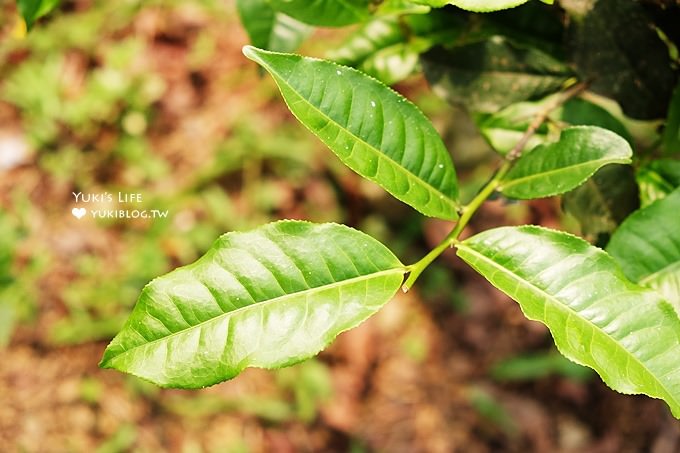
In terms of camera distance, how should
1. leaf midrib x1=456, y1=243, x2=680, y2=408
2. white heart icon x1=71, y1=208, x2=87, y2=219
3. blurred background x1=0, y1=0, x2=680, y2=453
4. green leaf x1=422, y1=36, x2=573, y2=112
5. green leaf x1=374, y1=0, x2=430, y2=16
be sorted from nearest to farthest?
1. leaf midrib x1=456, y1=243, x2=680, y2=408
2. green leaf x1=374, y1=0, x2=430, y2=16
3. green leaf x1=422, y1=36, x2=573, y2=112
4. blurred background x1=0, y1=0, x2=680, y2=453
5. white heart icon x1=71, y1=208, x2=87, y2=219

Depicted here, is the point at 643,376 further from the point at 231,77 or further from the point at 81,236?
the point at 231,77

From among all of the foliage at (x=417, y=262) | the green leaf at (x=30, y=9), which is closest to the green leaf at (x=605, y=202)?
the foliage at (x=417, y=262)

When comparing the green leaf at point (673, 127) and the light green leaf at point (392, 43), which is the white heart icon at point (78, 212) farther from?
the green leaf at point (673, 127)

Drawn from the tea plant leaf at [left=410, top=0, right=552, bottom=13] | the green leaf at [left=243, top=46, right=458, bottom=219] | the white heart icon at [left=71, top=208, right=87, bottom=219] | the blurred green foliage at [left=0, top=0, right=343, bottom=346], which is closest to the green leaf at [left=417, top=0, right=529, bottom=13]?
the tea plant leaf at [left=410, top=0, right=552, bottom=13]

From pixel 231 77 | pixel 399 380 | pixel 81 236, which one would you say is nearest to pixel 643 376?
pixel 399 380

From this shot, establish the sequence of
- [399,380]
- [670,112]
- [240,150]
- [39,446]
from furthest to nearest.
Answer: [240,150], [399,380], [39,446], [670,112]

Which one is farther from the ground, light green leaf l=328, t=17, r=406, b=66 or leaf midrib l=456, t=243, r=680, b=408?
light green leaf l=328, t=17, r=406, b=66

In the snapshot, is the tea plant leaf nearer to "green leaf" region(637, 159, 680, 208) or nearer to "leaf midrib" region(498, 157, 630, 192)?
"leaf midrib" region(498, 157, 630, 192)
